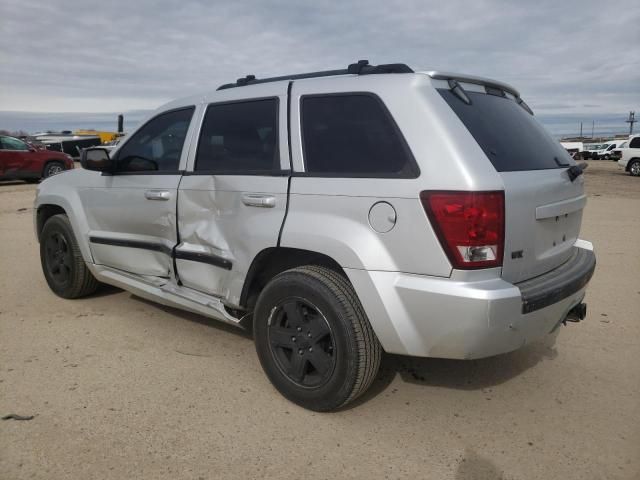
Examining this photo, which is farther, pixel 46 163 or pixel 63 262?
pixel 46 163

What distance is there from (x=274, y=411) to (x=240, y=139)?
168 cm

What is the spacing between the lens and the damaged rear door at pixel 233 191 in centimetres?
308

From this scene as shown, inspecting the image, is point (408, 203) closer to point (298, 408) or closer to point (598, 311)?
point (298, 408)

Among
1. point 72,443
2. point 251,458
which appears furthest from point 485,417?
point 72,443

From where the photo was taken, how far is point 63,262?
4.79 m

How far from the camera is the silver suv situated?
8.05 ft

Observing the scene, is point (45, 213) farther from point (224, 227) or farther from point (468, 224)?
point (468, 224)

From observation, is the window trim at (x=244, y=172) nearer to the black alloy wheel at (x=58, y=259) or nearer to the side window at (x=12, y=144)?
the black alloy wheel at (x=58, y=259)

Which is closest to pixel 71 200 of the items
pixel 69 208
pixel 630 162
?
pixel 69 208

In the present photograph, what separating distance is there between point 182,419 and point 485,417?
1651mm

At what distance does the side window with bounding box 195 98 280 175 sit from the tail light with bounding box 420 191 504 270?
3.49 ft

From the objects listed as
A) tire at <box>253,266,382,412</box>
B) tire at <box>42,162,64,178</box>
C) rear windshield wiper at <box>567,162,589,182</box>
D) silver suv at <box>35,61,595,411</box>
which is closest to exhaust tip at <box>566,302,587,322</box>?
silver suv at <box>35,61,595,411</box>

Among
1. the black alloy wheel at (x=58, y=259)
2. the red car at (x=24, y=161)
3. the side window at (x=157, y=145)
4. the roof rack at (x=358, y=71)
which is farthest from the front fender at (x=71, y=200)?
the red car at (x=24, y=161)

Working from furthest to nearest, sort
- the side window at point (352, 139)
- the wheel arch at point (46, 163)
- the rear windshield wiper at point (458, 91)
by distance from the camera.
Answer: the wheel arch at point (46, 163), the rear windshield wiper at point (458, 91), the side window at point (352, 139)
